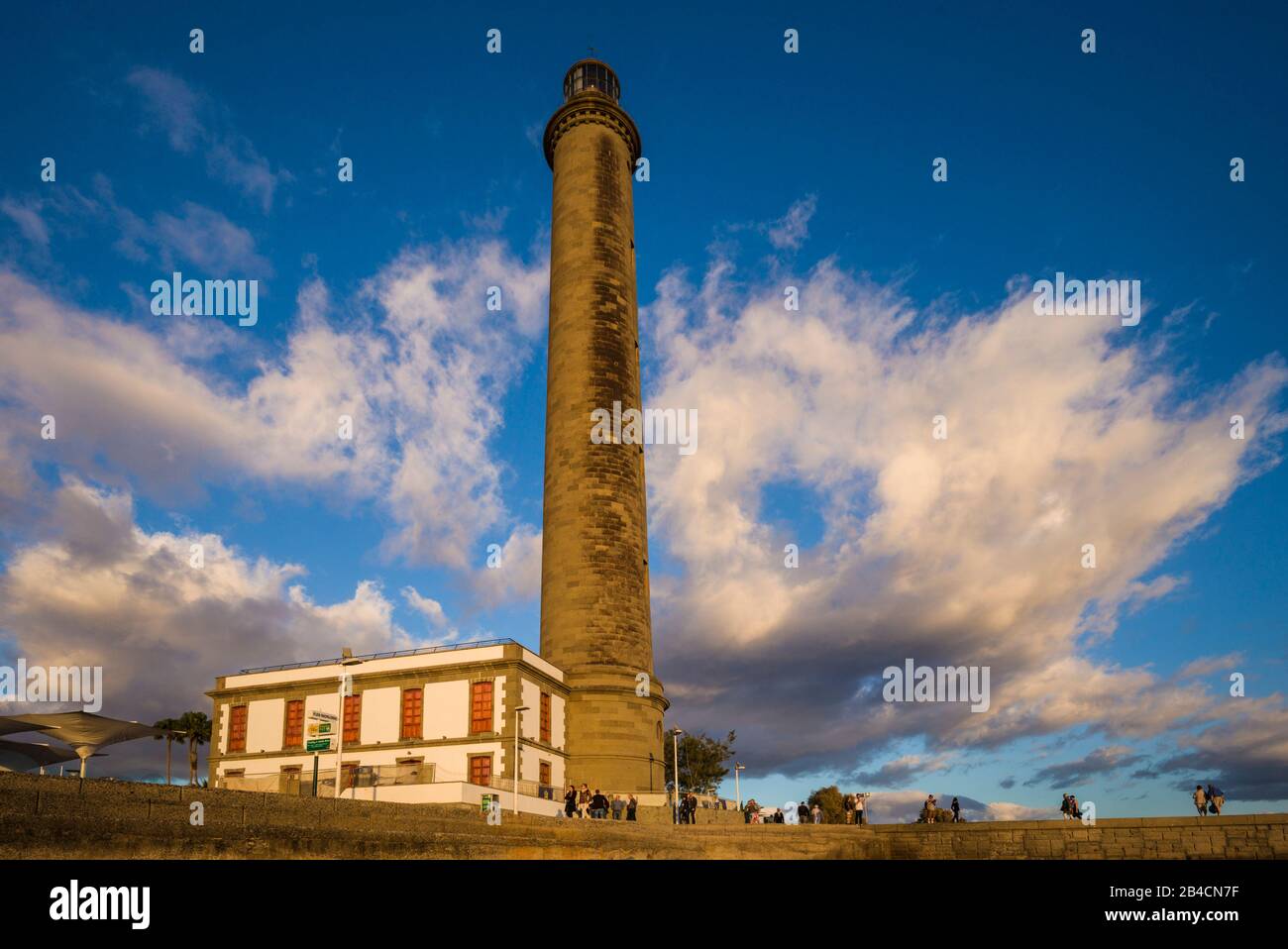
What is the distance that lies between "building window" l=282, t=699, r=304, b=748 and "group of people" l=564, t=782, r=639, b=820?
464 inches

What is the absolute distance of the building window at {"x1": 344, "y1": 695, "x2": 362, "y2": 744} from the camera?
121 feet

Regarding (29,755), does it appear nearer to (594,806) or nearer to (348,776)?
(348,776)

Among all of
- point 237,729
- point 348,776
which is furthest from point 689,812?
point 237,729

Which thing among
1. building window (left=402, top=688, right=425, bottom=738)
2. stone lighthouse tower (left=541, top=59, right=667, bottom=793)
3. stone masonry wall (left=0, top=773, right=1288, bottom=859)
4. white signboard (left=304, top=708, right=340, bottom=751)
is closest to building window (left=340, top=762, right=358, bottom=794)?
building window (left=402, top=688, right=425, bottom=738)

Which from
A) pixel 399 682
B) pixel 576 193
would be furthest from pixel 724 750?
pixel 576 193

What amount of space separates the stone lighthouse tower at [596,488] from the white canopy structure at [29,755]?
21945 millimetres

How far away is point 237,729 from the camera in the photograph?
129 ft

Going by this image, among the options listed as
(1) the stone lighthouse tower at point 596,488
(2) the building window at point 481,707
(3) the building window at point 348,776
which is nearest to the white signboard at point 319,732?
(3) the building window at point 348,776

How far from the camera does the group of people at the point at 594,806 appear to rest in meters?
32.3

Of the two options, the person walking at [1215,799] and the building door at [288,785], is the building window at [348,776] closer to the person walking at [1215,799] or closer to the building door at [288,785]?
the building door at [288,785]

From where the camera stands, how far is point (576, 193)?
46.3 meters

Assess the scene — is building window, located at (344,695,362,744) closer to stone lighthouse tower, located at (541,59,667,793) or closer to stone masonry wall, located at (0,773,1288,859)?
stone lighthouse tower, located at (541,59,667,793)
